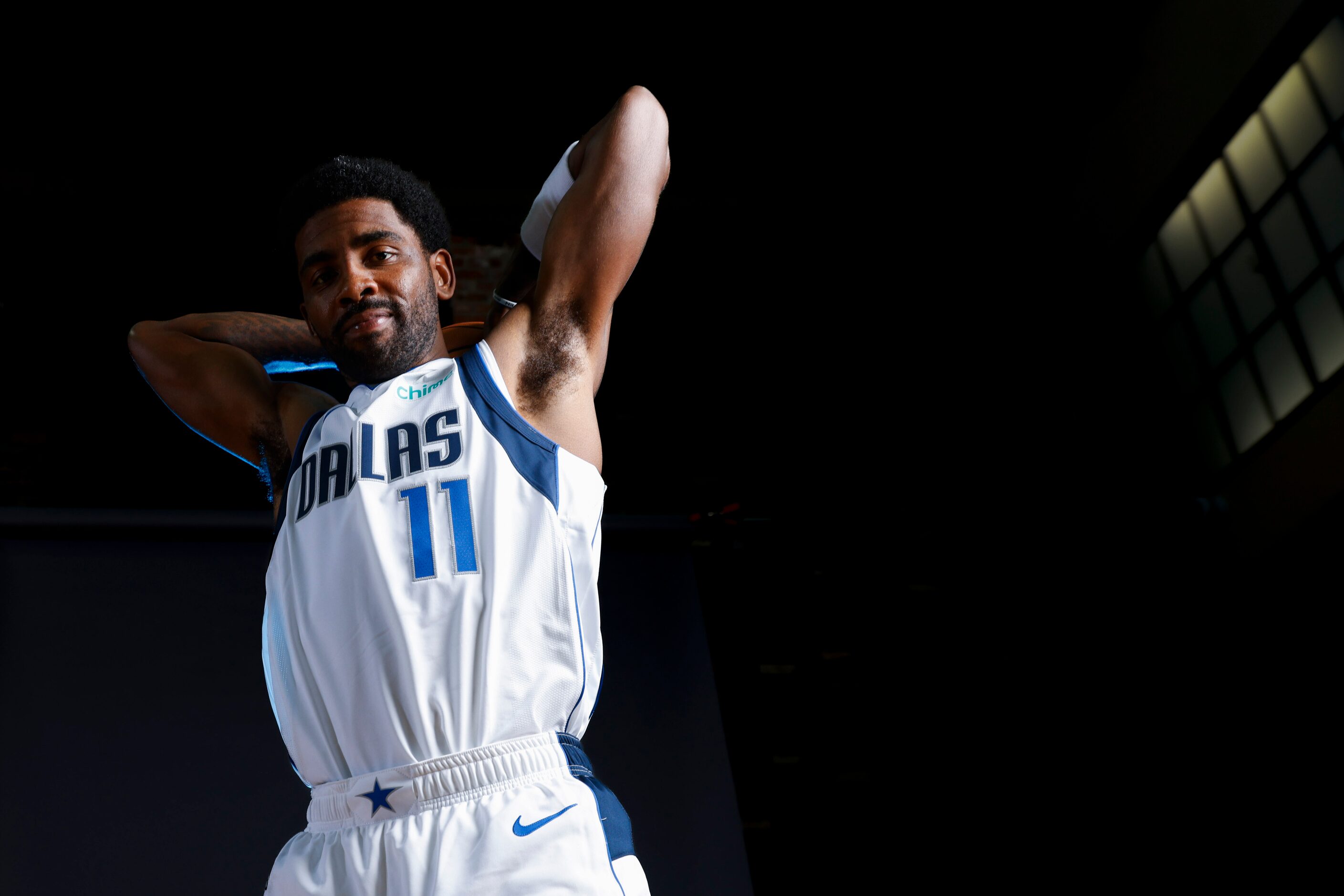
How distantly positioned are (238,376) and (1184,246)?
3.38 m

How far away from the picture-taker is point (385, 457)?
1267mm

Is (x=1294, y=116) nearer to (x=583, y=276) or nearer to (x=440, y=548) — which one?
(x=583, y=276)

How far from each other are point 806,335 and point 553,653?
2176 mm

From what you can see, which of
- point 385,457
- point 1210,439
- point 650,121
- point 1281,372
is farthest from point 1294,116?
point 385,457

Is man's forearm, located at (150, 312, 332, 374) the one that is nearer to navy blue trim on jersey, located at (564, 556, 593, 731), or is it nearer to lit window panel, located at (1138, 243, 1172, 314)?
navy blue trim on jersey, located at (564, 556, 593, 731)

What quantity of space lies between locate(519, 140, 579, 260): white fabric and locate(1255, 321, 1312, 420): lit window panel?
2.73m

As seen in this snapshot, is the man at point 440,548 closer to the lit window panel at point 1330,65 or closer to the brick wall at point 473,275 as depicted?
the brick wall at point 473,275

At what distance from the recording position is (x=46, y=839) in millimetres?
1801

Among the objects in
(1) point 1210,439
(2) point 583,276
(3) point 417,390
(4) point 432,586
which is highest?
(1) point 1210,439

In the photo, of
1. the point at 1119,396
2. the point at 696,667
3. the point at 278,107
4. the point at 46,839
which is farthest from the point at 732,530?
the point at 1119,396

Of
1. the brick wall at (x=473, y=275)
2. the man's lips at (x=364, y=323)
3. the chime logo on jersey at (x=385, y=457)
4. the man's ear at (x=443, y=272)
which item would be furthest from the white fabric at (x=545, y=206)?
the brick wall at (x=473, y=275)

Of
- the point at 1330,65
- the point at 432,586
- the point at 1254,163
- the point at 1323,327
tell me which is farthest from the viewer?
the point at 1254,163

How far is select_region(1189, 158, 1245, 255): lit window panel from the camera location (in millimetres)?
3572

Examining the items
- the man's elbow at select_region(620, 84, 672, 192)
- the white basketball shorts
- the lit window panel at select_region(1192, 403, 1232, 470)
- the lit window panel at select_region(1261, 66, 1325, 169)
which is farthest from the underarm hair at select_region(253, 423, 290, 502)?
Answer: the lit window panel at select_region(1192, 403, 1232, 470)
